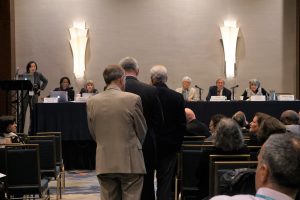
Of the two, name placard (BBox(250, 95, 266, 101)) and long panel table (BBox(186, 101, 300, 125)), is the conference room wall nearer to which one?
name placard (BBox(250, 95, 266, 101))

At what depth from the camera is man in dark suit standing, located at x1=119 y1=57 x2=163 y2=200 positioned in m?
5.38

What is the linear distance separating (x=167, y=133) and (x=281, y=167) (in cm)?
414

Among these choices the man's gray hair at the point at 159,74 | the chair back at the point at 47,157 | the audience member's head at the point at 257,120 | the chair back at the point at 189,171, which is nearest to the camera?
the audience member's head at the point at 257,120

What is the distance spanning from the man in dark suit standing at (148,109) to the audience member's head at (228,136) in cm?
66

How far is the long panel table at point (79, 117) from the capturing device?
11.2m

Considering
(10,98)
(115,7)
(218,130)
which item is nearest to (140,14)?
(115,7)

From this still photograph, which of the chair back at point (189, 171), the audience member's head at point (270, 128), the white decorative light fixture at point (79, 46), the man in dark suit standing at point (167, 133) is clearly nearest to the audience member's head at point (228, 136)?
the audience member's head at point (270, 128)

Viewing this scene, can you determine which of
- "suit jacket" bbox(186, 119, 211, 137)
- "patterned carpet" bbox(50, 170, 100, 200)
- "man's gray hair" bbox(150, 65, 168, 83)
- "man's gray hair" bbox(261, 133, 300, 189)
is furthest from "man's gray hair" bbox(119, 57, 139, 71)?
"man's gray hair" bbox(261, 133, 300, 189)

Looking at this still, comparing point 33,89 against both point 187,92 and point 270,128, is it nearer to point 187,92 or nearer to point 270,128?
point 187,92

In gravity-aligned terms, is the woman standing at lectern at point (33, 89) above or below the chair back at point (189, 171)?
above

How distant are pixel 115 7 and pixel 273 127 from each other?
10.5 metres

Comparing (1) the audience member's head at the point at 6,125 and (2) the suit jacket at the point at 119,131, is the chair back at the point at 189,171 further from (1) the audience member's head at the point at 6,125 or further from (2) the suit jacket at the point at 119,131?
(1) the audience member's head at the point at 6,125

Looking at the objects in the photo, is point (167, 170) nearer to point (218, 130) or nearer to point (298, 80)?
point (218, 130)

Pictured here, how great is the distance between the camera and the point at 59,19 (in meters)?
14.7
